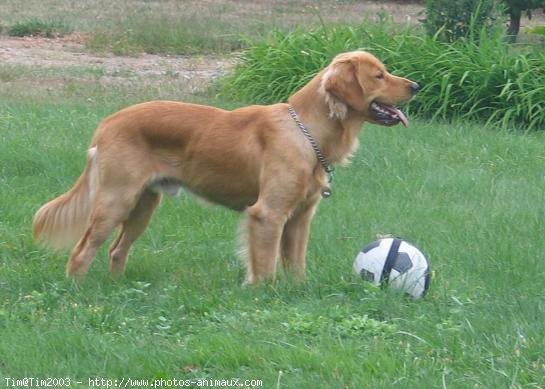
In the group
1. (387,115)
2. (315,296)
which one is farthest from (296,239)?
(387,115)

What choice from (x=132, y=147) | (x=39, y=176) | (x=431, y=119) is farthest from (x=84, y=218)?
(x=431, y=119)

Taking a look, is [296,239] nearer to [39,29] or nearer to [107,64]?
[107,64]

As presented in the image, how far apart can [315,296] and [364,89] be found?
1461 millimetres

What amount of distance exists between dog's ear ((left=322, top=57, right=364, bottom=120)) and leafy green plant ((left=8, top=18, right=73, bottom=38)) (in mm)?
15644

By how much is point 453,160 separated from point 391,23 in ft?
17.9

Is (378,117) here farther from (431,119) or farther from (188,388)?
(431,119)

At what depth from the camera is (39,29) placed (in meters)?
21.9

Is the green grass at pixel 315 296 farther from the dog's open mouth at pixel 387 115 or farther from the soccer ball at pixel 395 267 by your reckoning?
the dog's open mouth at pixel 387 115

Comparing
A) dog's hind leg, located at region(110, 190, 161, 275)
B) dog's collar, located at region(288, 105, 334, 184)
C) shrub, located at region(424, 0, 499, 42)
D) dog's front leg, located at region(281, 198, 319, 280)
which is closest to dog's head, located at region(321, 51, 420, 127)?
dog's collar, located at region(288, 105, 334, 184)

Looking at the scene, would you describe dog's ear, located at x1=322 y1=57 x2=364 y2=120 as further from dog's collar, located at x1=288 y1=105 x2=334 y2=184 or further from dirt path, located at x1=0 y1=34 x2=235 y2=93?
dirt path, located at x1=0 y1=34 x2=235 y2=93

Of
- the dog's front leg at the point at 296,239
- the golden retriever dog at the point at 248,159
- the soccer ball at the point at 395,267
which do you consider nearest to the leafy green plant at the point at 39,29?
the golden retriever dog at the point at 248,159

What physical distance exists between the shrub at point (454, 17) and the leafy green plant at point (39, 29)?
9.69 metres

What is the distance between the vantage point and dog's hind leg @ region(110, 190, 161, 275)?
727 centimetres

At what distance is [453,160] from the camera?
10.5m
